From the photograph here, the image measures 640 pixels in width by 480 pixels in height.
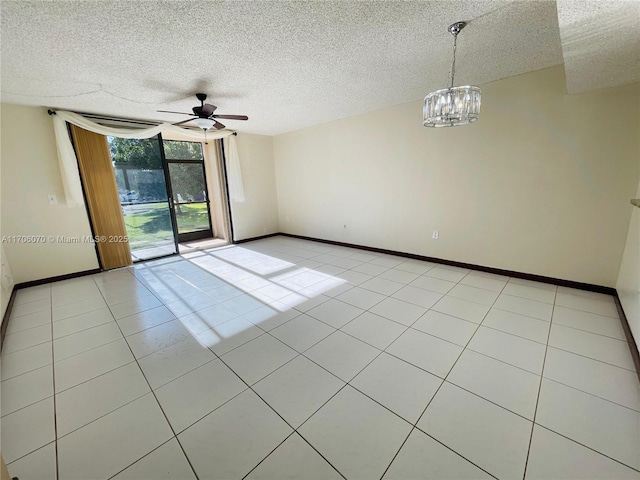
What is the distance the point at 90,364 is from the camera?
1.99 metres

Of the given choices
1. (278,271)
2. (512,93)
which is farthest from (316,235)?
(512,93)

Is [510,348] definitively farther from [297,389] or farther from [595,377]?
[297,389]

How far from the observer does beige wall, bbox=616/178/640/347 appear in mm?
1983

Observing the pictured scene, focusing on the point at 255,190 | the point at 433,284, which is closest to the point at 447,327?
the point at 433,284

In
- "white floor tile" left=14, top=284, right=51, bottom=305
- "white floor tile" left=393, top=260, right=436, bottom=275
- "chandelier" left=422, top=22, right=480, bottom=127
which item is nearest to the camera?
"chandelier" left=422, top=22, right=480, bottom=127

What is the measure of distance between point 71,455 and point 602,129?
4.83 m

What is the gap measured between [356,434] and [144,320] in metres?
2.33

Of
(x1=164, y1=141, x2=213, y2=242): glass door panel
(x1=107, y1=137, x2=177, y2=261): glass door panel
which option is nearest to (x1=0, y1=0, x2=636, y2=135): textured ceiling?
(x1=107, y1=137, x2=177, y2=261): glass door panel

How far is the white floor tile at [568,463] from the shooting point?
1.16 meters

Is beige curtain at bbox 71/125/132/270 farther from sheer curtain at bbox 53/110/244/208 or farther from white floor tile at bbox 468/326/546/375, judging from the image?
white floor tile at bbox 468/326/546/375

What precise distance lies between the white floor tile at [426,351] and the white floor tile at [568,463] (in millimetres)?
564

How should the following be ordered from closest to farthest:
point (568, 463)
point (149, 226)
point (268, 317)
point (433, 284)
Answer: point (568, 463), point (268, 317), point (433, 284), point (149, 226)

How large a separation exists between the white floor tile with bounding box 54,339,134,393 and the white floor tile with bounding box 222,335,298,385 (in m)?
0.83

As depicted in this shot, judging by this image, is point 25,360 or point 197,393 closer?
point 197,393
